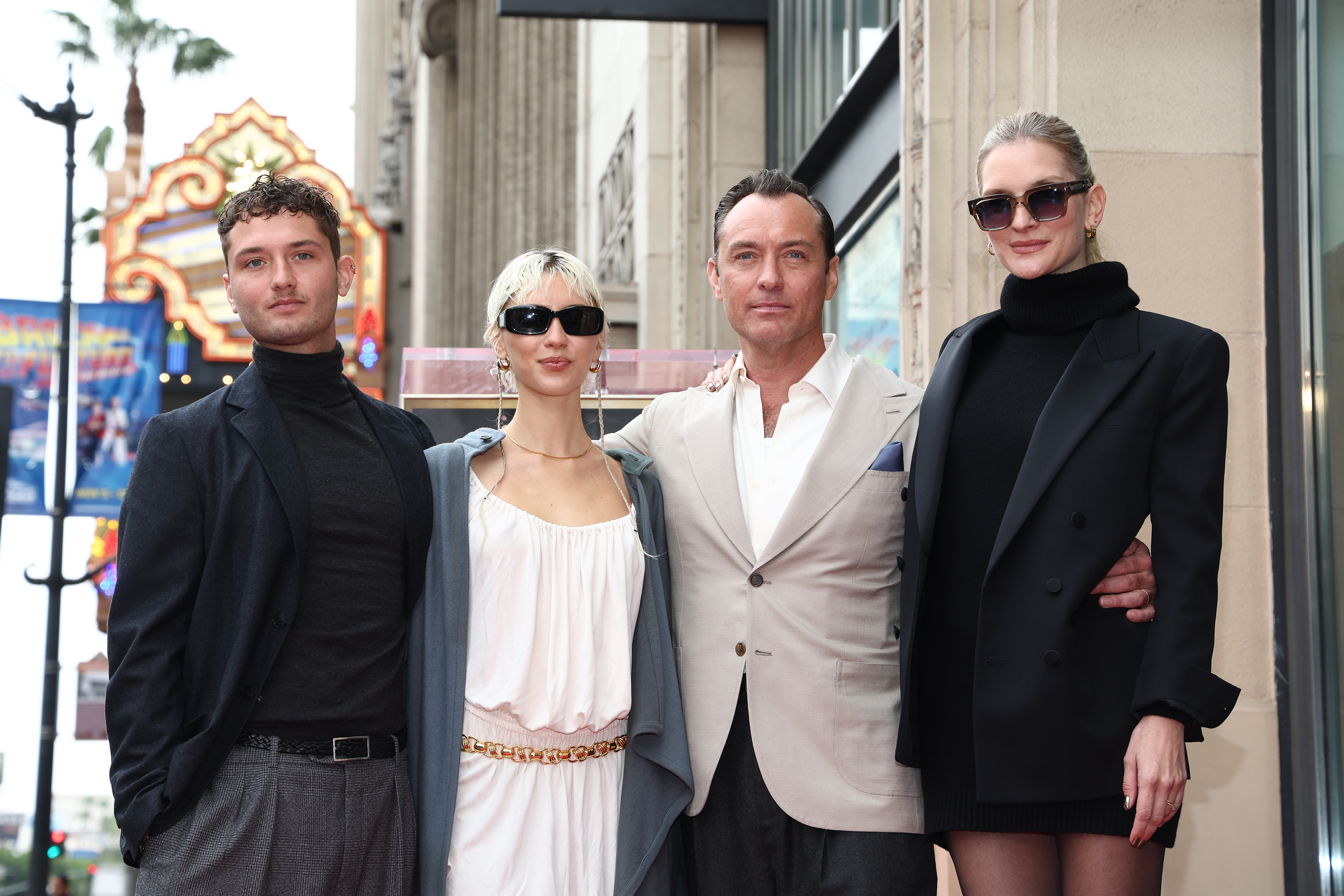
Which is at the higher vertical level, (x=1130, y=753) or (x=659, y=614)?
(x=659, y=614)

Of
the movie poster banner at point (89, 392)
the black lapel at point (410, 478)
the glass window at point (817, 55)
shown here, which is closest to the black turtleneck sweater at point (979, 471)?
the black lapel at point (410, 478)

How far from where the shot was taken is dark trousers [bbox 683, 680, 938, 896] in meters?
3.33

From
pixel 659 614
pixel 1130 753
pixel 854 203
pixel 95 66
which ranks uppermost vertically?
pixel 95 66

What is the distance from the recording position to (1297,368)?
15.3 ft

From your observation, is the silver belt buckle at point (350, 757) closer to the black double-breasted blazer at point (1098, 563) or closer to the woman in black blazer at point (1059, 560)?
the woman in black blazer at point (1059, 560)

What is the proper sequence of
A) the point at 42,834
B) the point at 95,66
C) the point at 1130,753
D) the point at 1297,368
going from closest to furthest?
1. the point at 1130,753
2. the point at 1297,368
3. the point at 42,834
4. the point at 95,66

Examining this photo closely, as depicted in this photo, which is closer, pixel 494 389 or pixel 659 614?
pixel 659 614

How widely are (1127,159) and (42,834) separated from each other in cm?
1273

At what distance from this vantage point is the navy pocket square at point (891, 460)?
3574 mm

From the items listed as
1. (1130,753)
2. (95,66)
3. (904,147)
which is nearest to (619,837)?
(1130,753)

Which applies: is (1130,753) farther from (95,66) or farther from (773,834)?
(95,66)

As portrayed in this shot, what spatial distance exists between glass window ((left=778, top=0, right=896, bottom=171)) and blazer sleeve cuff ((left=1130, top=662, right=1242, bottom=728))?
5726mm

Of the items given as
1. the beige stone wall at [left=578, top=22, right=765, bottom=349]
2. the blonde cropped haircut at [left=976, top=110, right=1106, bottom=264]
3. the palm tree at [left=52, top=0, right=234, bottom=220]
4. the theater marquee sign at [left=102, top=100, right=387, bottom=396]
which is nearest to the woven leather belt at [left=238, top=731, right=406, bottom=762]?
the blonde cropped haircut at [left=976, top=110, right=1106, bottom=264]

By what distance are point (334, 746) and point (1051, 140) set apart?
2205 millimetres
